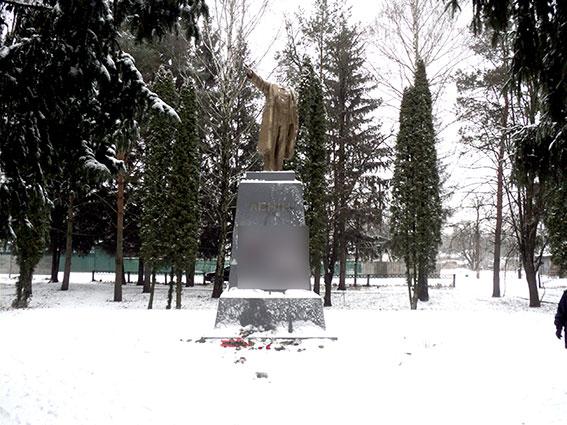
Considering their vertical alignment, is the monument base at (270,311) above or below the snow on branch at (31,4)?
below

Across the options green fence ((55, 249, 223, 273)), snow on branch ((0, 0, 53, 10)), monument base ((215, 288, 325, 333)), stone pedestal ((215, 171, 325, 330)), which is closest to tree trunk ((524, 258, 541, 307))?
stone pedestal ((215, 171, 325, 330))

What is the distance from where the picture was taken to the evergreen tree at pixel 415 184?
60.5 ft

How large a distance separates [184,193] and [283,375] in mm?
12567

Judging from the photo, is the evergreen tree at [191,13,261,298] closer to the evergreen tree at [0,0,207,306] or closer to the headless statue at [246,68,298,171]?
the headless statue at [246,68,298,171]

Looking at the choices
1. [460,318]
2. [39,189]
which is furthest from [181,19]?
[460,318]

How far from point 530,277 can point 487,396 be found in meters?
15.9

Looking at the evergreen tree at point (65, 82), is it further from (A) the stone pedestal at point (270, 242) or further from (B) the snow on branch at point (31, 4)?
(A) the stone pedestal at point (270, 242)

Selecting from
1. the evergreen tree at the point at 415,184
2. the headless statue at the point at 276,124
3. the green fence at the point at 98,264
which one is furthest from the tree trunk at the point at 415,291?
the green fence at the point at 98,264

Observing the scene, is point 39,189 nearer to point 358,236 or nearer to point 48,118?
point 48,118

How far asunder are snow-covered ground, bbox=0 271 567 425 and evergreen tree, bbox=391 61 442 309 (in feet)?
29.6

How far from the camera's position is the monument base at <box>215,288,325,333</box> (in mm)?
7980

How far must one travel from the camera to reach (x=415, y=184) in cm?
1873

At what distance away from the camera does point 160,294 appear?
77.3ft

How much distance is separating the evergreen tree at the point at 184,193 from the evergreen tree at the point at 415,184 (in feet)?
24.4
